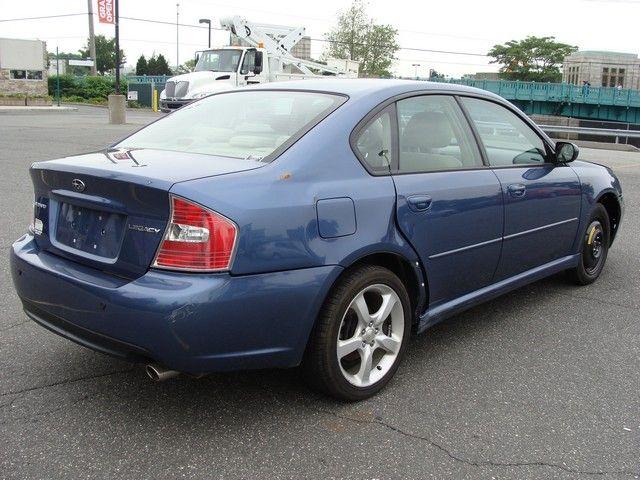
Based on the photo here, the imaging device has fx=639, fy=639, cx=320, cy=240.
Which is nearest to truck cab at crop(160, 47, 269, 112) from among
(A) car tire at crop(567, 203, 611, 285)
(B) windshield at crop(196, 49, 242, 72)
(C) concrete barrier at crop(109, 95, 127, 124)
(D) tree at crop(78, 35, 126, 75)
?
(B) windshield at crop(196, 49, 242, 72)

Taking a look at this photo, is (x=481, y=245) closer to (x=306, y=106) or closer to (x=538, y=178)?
(x=538, y=178)

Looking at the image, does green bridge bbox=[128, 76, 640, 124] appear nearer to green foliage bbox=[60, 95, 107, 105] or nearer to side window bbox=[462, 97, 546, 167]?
green foliage bbox=[60, 95, 107, 105]

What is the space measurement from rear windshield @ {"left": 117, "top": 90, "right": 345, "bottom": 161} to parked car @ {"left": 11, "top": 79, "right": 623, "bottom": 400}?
0.01 metres

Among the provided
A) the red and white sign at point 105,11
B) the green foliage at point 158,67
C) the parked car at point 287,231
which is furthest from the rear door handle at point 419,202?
the green foliage at point 158,67

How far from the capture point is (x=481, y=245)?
3699mm

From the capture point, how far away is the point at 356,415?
3002 millimetres

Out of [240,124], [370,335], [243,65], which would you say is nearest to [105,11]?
[243,65]

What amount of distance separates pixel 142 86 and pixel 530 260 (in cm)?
4406

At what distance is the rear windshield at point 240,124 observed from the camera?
10.4 feet

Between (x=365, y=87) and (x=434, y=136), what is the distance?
50cm

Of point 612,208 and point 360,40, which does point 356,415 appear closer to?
point 612,208

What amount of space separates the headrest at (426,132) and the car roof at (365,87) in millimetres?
162

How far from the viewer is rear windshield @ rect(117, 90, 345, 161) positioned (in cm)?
317

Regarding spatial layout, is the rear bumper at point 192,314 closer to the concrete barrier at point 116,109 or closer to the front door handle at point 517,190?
the front door handle at point 517,190
